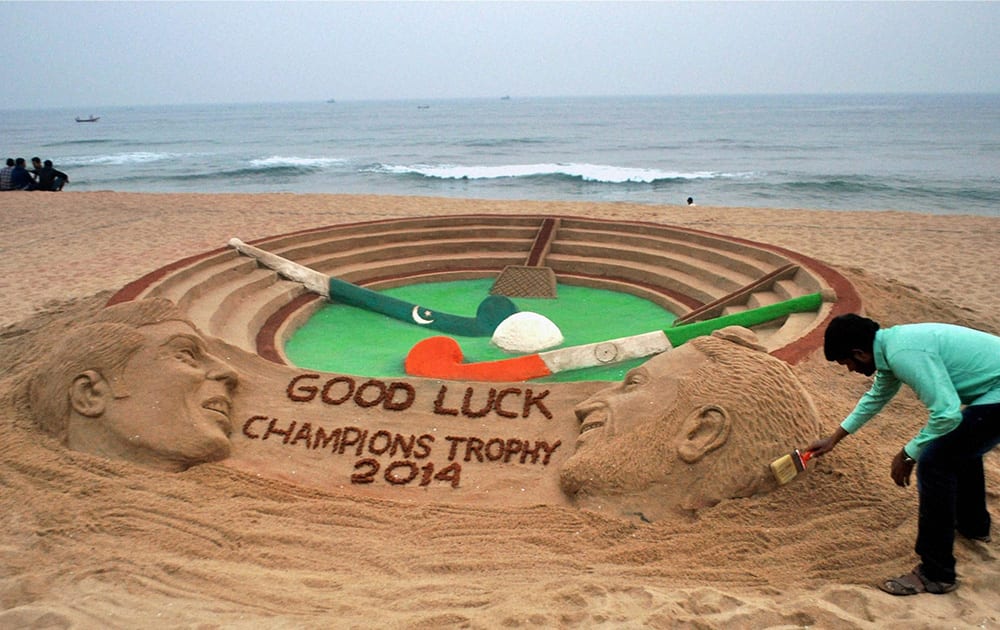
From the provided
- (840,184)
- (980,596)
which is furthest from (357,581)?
(840,184)

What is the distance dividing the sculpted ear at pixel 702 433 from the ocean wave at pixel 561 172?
27981 mm

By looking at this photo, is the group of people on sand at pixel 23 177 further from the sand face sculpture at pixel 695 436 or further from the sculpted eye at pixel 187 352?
the sand face sculpture at pixel 695 436

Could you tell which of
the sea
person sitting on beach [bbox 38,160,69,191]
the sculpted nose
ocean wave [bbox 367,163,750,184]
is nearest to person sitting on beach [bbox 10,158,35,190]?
person sitting on beach [bbox 38,160,69,191]

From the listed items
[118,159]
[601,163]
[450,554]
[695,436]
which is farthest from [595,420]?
[118,159]

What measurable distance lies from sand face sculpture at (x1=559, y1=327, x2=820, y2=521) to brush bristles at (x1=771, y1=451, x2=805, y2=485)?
0.19ft

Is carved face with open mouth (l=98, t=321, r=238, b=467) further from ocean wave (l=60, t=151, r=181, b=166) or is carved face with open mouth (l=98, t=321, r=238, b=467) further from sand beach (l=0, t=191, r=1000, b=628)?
ocean wave (l=60, t=151, r=181, b=166)

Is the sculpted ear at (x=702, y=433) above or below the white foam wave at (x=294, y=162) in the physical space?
below

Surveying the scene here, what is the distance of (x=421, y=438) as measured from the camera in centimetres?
486

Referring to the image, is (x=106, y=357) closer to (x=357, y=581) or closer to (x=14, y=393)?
(x=14, y=393)

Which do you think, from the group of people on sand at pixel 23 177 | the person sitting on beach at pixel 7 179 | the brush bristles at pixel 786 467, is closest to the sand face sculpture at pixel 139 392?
the brush bristles at pixel 786 467

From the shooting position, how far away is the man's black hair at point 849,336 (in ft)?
10.4

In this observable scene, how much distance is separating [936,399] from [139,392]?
4613mm

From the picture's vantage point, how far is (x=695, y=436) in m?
4.10

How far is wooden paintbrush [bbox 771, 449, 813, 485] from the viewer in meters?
3.88
